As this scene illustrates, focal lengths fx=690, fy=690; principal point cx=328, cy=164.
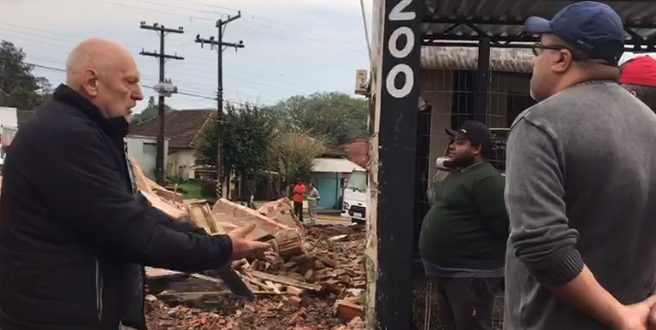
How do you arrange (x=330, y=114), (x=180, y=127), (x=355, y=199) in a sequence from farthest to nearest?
(x=330, y=114)
(x=180, y=127)
(x=355, y=199)

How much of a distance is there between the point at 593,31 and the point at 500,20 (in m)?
4.68

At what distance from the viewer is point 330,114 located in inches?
2901

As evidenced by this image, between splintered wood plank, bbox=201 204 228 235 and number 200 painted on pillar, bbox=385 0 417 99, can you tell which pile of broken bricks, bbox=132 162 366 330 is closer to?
splintered wood plank, bbox=201 204 228 235

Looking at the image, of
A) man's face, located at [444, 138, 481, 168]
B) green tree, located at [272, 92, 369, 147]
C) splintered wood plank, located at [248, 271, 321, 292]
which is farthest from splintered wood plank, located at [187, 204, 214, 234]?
green tree, located at [272, 92, 369, 147]

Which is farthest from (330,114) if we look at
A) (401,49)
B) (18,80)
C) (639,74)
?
(639,74)

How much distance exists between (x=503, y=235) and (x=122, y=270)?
2.86 m

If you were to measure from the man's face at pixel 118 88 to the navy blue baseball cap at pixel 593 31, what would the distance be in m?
1.53

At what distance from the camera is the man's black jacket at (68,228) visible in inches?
91.3

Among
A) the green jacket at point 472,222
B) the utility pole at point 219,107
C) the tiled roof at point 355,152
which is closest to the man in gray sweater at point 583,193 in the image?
the green jacket at point 472,222

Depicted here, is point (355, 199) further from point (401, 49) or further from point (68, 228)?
point (68, 228)

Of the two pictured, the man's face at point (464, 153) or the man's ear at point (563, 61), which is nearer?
the man's ear at point (563, 61)

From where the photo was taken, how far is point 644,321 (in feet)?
6.44

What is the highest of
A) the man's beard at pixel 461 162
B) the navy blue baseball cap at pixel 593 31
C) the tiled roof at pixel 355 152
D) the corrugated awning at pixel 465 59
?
the corrugated awning at pixel 465 59

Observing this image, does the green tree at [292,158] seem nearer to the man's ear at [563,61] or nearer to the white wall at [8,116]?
the white wall at [8,116]
